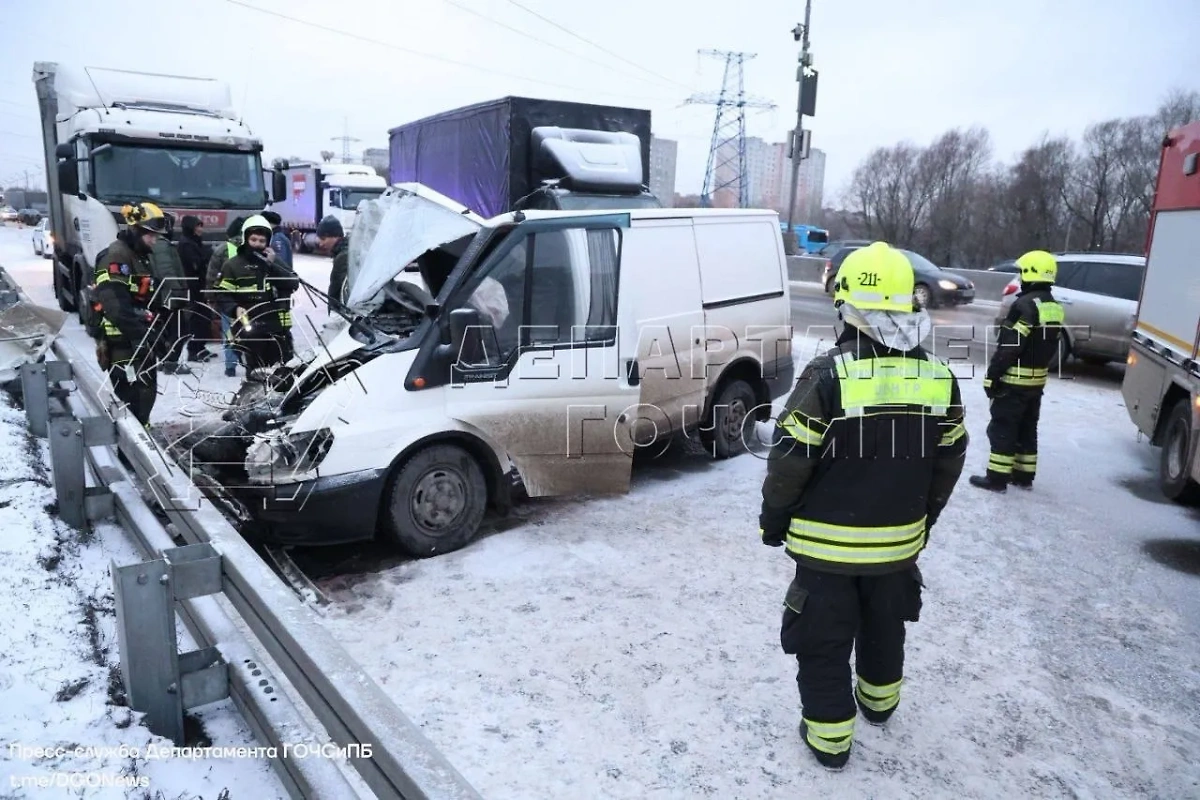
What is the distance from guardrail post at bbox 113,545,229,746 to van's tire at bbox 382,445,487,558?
84.2 inches

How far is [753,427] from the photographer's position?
7191 millimetres

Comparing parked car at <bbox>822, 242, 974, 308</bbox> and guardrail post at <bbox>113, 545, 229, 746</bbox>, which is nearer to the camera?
guardrail post at <bbox>113, 545, 229, 746</bbox>

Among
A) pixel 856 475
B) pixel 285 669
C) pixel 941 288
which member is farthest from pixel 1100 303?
pixel 285 669

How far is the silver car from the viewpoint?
11.4m

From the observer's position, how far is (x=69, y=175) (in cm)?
1038

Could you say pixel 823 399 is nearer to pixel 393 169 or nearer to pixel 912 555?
pixel 912 555

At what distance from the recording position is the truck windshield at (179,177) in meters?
10.2

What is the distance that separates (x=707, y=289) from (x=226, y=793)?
4.85 meters

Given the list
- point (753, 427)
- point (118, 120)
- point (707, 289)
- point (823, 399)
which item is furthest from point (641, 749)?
point (118, 120)

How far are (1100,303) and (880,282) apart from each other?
10.9 meters

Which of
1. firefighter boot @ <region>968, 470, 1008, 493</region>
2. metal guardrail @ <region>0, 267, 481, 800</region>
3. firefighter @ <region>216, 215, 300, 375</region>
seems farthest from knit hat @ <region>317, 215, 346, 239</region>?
firefighter boot @ <region>968, 470, 1008, 493</region>

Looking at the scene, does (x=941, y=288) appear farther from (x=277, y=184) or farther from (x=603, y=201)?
(x=277, y=184)

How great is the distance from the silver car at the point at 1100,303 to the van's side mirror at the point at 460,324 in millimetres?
9168

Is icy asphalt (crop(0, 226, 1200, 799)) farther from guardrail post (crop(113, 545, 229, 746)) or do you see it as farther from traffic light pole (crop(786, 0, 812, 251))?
traffic light pole (crop(786, 0, 812, 251))
